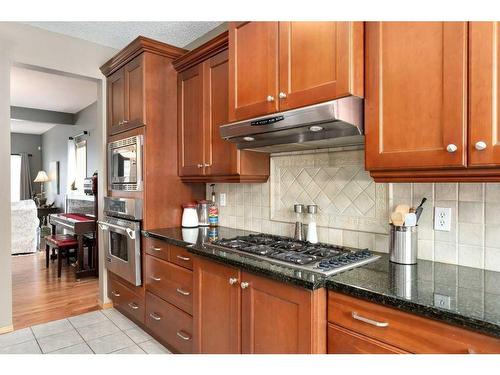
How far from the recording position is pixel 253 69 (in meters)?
1.77

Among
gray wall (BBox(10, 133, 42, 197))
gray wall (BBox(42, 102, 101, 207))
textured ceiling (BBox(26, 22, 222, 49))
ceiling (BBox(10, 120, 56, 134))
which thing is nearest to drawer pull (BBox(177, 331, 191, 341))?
textured ceiling (BBox(26, 22, 222, 49))

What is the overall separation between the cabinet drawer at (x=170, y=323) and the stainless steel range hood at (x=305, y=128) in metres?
1.19

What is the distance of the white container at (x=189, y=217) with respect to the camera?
2.60 meters

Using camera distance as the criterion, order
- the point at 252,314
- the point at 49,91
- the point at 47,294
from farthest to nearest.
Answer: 1. the point at 49,91
2. the point at 47,294
3. the point at 252,314

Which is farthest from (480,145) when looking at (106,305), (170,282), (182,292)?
(106,305)

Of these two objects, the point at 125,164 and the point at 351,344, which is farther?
the point at 125,164

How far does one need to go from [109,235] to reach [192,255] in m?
1.35

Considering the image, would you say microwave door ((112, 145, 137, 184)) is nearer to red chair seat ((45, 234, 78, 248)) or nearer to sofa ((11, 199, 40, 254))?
red chair seat ((45, 234, 78, 248))

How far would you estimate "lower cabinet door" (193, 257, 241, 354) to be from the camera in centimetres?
162

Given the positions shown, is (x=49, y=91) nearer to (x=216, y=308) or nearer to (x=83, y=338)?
(x=83, y=338)

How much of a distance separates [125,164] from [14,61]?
1.25 metres

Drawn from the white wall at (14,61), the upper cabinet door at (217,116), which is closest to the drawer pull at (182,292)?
the upper cabinet door at (217,116)

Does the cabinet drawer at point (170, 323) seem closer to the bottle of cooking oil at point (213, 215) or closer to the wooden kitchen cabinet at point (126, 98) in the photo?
the bottle of cooking oil at point (213, 215)

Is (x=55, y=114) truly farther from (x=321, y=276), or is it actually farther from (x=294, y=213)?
(x=321, y=276)
